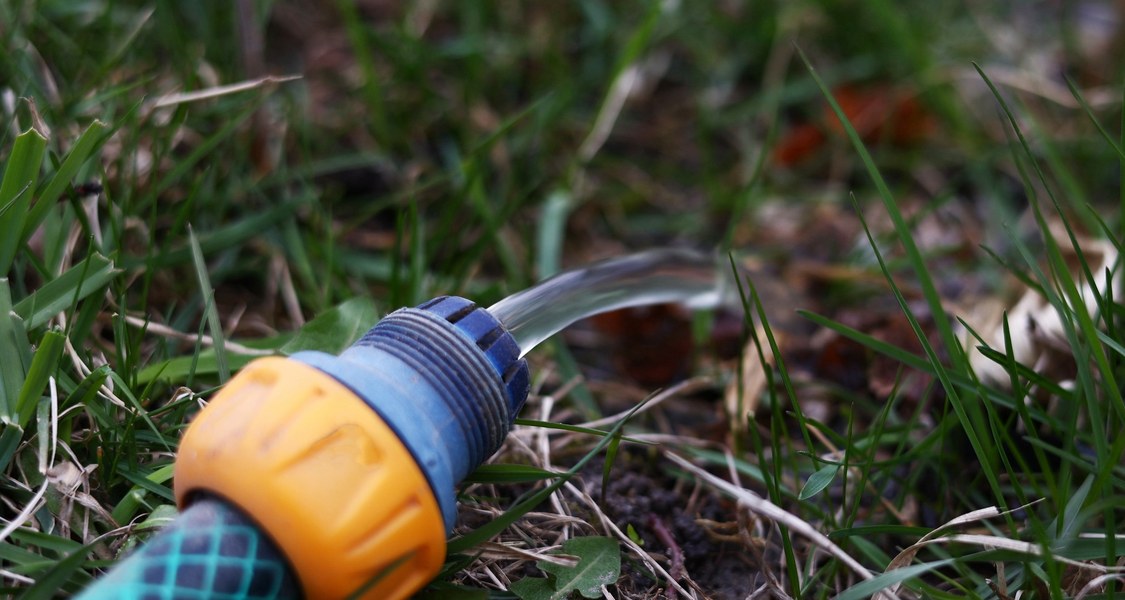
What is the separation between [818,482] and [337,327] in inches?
28.1

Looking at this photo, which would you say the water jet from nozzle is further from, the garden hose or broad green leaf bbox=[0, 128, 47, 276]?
broad green leaf bbox=[0, 128, 47, 276]

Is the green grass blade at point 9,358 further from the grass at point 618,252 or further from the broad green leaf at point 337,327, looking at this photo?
the broad green leaf at point 337,327

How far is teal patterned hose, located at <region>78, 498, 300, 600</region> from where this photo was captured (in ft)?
2.86

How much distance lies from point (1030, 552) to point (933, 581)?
30cm

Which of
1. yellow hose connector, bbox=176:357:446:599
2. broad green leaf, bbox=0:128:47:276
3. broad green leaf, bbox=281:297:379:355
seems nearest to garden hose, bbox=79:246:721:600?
yellow hose connector, bbox=176:357:446:599

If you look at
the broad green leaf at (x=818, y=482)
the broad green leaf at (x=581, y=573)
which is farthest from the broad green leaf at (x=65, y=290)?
the broad green leaf at (x=818, y=482)

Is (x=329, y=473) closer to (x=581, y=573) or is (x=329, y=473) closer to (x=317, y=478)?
(x=317, y=478)

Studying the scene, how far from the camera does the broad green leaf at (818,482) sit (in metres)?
1.23

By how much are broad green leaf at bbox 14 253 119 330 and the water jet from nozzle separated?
524 mm

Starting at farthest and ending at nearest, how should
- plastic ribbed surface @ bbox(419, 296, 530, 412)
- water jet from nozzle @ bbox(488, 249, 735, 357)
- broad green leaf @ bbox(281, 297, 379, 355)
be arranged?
1. broad green leaf @ bbox(281, 297, 379, 355)
2. water jet from nozzle @ bbox(488, 249, 735, 357)
3. plastic ribbed surface @ bbox(419, 296, 530, 412)

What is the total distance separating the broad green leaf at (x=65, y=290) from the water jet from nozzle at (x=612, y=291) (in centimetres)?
52

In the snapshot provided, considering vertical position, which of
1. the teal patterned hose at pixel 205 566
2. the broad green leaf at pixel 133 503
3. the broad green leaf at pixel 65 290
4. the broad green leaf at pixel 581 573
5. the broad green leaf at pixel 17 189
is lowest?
the broad green leaf at pixel 581 573

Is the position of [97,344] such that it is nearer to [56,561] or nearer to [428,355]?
[56,561]

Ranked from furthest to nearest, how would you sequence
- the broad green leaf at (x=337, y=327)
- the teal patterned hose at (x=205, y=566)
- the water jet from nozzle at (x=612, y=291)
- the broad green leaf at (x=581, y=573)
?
1. the broad green leaf at (x=337, y=327)
2. the water jet from nozzle at (x=612, y=291)
3. the broad green leaf at (x=581, y=573)
4. the teal patterned hose at (x=205, y=566)
